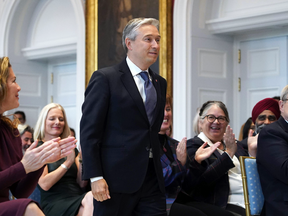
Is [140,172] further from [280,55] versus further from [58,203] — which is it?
[280,55]

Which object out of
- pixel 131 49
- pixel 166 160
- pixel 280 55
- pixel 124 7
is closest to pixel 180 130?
pixel 280 55

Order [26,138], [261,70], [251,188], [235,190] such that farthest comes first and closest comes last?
[261,70] < [26,138] < [235,190] < [251,188]

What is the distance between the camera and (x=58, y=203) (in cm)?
382

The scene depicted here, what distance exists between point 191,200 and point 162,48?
3075mm

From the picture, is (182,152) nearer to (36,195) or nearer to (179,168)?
(179,168)

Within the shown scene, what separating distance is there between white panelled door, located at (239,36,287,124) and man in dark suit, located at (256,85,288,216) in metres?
3.29

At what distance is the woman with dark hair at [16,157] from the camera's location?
2.32m

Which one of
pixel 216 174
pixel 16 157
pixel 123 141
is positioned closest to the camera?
pixel 123 141

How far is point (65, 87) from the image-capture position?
8.60 metres

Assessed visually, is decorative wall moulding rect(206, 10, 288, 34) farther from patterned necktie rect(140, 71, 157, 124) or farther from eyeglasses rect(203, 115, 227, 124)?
patterned necktie rect(140, 71, 157, 124)

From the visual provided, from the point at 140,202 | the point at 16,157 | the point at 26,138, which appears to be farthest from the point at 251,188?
the point at 26,138

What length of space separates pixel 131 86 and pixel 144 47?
0.24 meters

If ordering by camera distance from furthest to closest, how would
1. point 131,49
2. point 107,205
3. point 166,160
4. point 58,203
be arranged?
point 58,203, point 166,160, point 131,49, point 107,205

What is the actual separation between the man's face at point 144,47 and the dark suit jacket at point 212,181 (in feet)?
4.19
